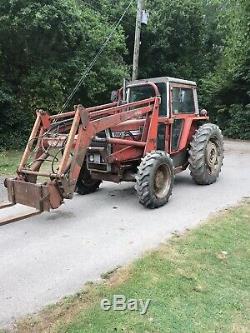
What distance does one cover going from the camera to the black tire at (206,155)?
26.8ft

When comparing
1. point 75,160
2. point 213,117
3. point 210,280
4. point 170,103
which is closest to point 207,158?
point 170,103

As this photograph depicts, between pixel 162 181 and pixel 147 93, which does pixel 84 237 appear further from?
pixel 147 93

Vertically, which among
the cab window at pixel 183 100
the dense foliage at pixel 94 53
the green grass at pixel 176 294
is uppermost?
the dense foliage at pixel 94 53

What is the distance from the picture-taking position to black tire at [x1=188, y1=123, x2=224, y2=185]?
8.18 metres

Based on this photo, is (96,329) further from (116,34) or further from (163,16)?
(163,16)

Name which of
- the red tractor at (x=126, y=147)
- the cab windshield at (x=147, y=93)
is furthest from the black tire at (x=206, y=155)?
the cab windshield at (x=147, y=93)

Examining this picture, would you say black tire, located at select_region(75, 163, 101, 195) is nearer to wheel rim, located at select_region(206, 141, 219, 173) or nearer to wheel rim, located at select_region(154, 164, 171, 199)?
wheel rim, located at select_region(154, 164, 171, 199)

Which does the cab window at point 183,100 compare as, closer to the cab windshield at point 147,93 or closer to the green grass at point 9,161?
the cab windshield at point 147,93

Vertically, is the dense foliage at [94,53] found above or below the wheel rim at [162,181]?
above

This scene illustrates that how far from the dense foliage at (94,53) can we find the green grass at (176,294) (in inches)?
400

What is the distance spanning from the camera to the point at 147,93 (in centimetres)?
812

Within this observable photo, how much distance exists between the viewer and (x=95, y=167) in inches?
297

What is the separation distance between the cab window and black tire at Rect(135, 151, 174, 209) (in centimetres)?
148

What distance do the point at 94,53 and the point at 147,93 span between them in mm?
8020
